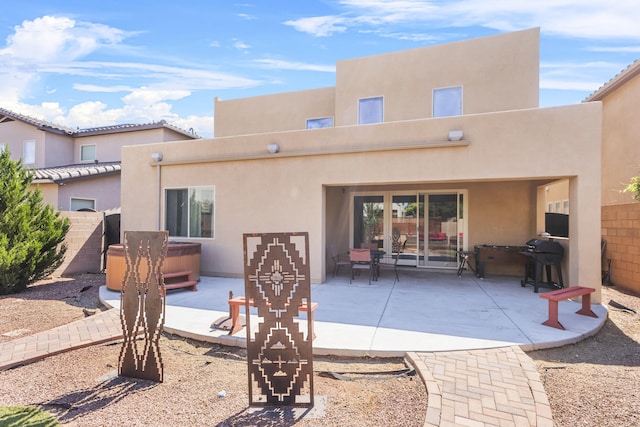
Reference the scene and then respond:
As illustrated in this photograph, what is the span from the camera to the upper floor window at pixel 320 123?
42.9 feet

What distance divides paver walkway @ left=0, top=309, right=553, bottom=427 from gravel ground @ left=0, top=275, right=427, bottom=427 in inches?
6.3

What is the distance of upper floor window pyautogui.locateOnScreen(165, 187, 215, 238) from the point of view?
9734 mm

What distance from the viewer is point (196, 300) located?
22.9ft

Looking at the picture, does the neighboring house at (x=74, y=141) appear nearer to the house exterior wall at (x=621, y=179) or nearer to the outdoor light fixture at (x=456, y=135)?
the outdoor light fixture at (x=456, y=135)

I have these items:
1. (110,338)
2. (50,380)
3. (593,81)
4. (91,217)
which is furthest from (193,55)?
(593,81)

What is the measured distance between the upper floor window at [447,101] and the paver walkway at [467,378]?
8.14 m

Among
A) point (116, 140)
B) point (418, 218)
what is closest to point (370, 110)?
point (418, 218)

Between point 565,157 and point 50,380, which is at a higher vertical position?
point 565,157

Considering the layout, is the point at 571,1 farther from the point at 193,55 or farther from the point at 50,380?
the point at 50,380

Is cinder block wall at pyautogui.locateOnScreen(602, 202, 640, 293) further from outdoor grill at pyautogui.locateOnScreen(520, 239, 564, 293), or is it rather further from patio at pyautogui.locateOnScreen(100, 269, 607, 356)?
patio at pyautogui.locateOnScreen(100, 269, 607, 356)

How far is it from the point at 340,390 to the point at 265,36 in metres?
8.73

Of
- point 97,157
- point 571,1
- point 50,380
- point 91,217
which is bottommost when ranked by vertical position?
point 50,380

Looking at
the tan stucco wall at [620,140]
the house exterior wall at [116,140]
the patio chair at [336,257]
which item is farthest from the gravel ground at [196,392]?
the house exterior wall at [116,140]

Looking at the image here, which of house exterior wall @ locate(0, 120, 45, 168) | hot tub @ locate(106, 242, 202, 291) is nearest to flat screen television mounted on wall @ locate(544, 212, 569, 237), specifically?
hot tub @ locate(106, 242, 202, 291)
